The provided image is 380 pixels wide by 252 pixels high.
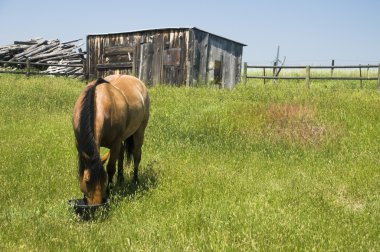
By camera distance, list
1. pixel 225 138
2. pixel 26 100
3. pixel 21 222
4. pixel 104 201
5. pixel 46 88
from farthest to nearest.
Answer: pixel 46 88
pixel 26 100
pixel 225 138
pixel 104 201
pixel 21 222

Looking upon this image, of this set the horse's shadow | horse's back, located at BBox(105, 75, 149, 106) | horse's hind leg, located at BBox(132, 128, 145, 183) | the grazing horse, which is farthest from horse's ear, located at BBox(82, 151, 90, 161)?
horse's hind leg, located at BBox(132, 128, 145, 183)

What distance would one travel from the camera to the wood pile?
30500 millimetres

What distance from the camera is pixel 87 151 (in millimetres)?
5145

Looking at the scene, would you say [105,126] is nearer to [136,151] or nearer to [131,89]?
[131,89]

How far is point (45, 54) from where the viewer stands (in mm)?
31469

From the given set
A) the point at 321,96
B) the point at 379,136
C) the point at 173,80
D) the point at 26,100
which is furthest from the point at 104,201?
the point at 173,80

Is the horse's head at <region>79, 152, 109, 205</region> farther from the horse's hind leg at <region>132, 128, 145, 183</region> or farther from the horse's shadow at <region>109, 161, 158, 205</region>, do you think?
the horse's hind leg at <region>132, 128, 145, 183</region>

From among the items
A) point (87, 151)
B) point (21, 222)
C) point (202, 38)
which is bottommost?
point (21, 222)

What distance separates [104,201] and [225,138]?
6161 mm

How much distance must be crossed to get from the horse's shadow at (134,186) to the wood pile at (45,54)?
23.6 metres

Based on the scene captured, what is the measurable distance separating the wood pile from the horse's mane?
2550cm

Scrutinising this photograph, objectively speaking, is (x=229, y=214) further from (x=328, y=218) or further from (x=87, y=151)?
(x=87, y=151)

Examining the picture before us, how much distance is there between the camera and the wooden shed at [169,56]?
2045cm

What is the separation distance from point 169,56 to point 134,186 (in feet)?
47.6
